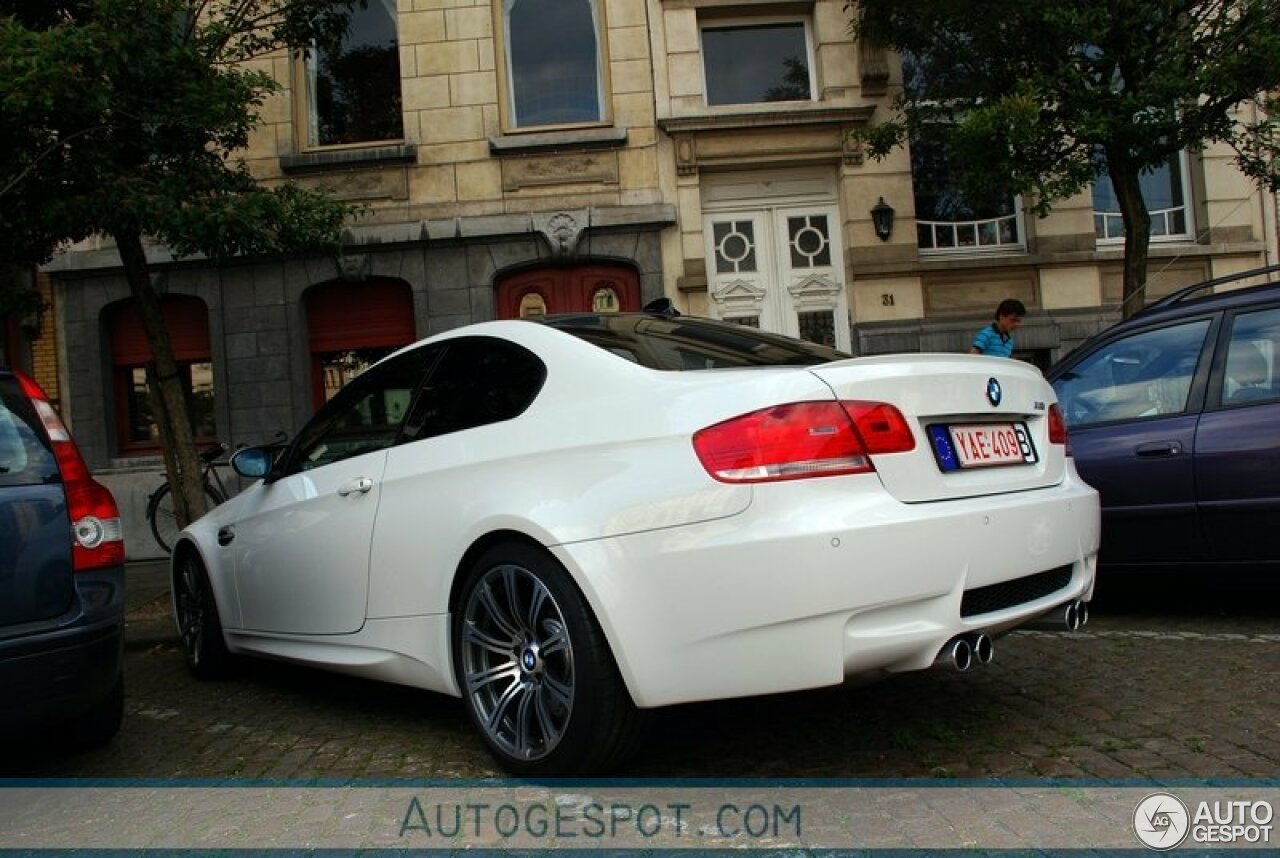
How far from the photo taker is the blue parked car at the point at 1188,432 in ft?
16.3

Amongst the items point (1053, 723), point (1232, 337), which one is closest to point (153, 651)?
point (1053, 723)

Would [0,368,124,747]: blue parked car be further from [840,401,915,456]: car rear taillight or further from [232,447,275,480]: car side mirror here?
[840,401,915,456]: car rear taillight

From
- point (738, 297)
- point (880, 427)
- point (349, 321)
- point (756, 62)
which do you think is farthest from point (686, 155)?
point (880, 427)

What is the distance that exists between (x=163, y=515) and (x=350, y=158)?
433 centimetres

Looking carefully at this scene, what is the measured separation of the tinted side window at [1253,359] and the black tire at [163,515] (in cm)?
916

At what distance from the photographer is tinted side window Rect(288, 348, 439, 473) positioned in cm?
411

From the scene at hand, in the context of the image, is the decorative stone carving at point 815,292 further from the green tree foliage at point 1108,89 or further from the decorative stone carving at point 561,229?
the green tree foliage at point 1108,89

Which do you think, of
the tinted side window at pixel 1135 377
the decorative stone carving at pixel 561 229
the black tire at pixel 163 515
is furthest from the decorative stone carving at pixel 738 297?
the tinted side window at pixel 1135 377

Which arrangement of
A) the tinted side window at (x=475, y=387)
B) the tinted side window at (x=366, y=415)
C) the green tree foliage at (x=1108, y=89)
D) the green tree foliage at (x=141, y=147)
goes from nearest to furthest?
1. the tinted side window at (x=475, y=387)
2. the tinted side window at (x=366, y=415)
3. the green tree foliage at (x=141, y=147)
4. the green tree foliage at (x=1108, y=89)

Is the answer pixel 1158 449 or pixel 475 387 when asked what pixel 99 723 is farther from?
pixel 1158 449

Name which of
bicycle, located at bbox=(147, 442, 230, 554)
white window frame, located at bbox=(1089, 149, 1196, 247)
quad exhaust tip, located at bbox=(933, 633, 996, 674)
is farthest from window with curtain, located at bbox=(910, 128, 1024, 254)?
quad exhaust tip, located at bbox=(933, 633, 996, 674)

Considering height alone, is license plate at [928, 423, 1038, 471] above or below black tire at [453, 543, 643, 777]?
above

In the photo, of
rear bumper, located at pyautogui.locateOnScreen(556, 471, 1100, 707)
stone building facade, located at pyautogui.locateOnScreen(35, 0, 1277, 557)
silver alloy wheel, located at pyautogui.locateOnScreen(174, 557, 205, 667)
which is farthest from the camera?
stone building facade, located at pyautogui.locateOnScreen(35, 0, 1277, 557)

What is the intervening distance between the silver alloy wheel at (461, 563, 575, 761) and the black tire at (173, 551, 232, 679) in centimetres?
218
